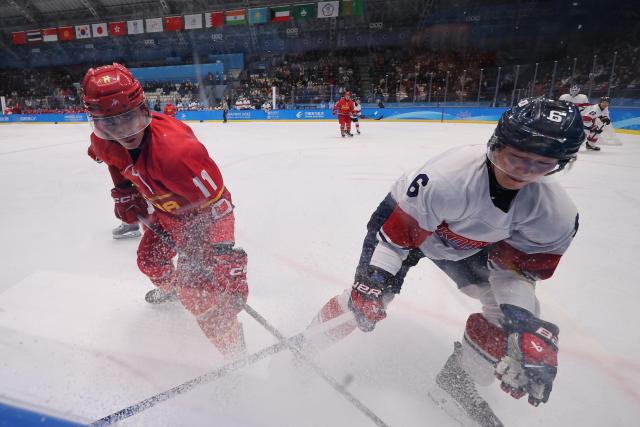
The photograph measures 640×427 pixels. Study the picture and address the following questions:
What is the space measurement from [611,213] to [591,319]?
6.88ft

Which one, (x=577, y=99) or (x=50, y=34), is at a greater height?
(x=50, y=34)

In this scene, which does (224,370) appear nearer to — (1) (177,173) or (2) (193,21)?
(1) (177,173)

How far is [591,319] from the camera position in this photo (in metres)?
1.94

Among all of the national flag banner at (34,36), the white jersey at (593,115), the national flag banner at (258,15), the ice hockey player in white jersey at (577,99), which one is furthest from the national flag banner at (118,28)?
the white jersey at (593,115)

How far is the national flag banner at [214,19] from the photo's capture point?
18578 millimetres

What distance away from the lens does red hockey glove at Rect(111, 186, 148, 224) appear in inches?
79.3

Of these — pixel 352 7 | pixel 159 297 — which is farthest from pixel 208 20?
pixel 159 297

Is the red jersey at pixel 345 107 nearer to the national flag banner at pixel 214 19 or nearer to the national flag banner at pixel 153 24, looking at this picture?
the national flag banner at pixel 214 19

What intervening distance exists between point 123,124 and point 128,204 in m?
0.78

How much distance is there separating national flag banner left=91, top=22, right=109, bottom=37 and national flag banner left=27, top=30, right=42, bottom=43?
381 cm

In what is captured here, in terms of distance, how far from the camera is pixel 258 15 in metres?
18.3

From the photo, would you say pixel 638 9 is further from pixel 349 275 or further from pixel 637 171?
pixel 349 275

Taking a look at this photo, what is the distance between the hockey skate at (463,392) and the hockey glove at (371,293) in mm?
409

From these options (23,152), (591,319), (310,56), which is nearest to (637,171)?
(591,319)
